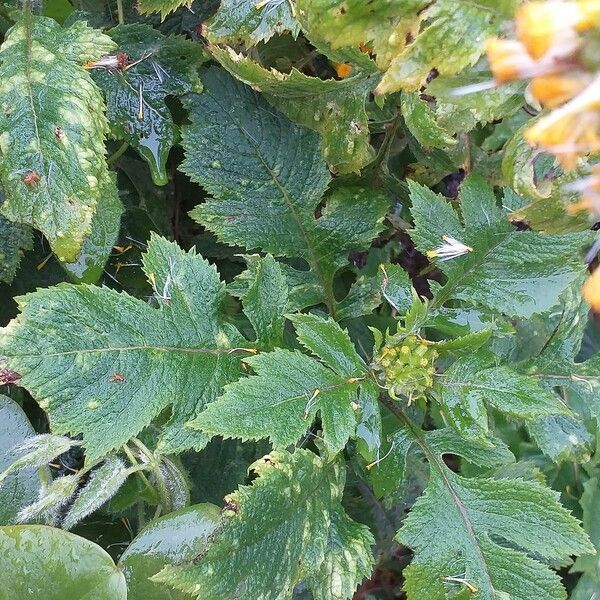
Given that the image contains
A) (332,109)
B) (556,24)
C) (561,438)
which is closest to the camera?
(556,24)

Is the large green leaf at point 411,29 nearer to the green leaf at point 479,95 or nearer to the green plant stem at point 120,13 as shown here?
the green leaf at point 479,95

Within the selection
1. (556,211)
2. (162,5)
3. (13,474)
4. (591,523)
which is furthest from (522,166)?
(591,523)

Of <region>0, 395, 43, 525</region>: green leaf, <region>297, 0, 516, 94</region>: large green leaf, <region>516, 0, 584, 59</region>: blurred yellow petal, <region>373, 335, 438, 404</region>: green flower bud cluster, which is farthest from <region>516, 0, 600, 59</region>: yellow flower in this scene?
<region>0, 395, 43, 525</region>: green leaf

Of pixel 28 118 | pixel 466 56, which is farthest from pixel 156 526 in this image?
pixel 466 56

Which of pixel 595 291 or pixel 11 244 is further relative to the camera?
pixel 11 244

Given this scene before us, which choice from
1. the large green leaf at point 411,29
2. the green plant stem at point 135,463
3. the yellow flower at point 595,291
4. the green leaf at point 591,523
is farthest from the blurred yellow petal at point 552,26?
the green leaf at point 591,523

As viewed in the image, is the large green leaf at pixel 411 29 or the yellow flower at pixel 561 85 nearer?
the yellow flower at pixel 561 85

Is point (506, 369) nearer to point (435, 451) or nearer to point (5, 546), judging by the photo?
point (435, 451)

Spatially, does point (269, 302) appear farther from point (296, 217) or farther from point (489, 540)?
point (489, 540)
